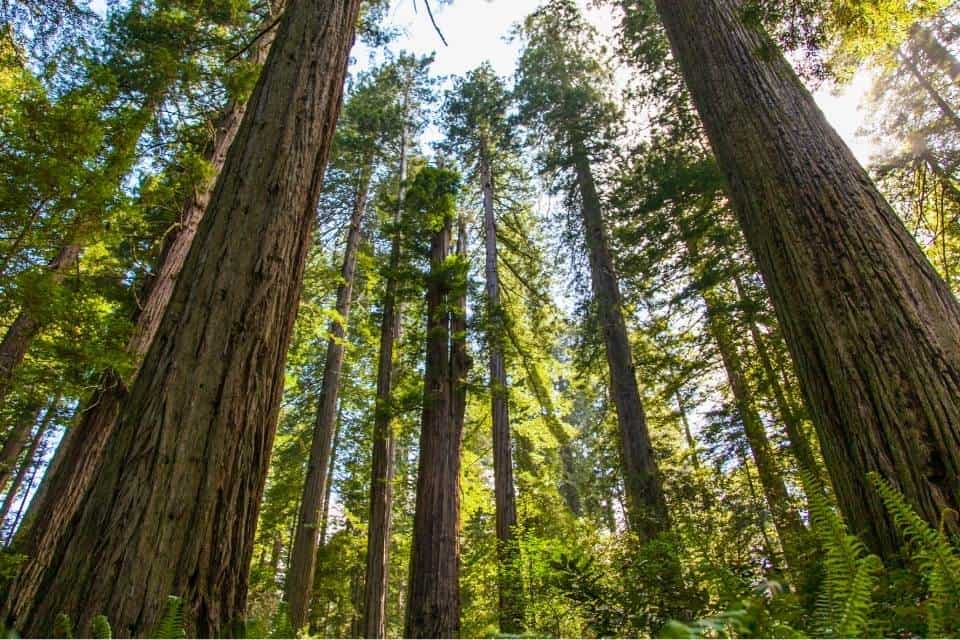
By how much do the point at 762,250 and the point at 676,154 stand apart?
7911mm

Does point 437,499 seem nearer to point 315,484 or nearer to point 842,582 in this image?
point 315,484

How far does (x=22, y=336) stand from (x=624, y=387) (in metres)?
10.0

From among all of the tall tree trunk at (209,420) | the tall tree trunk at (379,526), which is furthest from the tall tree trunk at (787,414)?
the tall tree trunk at (379,526)

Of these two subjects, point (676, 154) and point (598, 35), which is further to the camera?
point (598, 35)

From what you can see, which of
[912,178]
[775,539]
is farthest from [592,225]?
[775,539]

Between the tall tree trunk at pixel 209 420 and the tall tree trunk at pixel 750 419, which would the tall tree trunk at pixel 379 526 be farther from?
the tall tree trunk at pixel 209 420

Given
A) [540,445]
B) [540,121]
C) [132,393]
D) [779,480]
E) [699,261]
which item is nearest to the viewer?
[132,393]

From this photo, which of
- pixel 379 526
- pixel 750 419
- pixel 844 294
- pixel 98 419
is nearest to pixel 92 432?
pixel 98 419

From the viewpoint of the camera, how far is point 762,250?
9.82ft

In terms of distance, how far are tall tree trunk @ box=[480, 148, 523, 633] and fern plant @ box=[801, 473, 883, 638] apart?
212 inches

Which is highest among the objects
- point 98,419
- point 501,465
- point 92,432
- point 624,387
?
point 624,387

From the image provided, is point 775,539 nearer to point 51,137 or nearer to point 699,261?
point 699,261

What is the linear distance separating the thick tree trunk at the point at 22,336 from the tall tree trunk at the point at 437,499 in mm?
4934

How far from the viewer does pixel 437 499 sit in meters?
6.91
